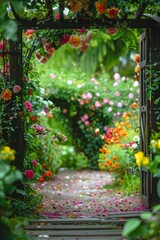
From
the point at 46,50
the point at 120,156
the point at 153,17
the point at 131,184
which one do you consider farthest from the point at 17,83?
the point at 120,156

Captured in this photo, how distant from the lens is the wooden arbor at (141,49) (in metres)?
4.75

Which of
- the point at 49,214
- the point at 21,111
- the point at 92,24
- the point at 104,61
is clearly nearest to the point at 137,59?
the point at 92,24

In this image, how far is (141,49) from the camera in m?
5.55

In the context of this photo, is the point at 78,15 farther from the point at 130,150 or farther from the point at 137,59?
the point at 130,150

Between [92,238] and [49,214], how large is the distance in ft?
3.84

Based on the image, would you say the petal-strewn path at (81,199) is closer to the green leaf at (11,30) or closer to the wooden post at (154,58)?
the wooden post at (154,58)

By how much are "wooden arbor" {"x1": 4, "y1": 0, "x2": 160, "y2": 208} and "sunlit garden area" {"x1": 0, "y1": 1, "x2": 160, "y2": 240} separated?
0.02 meters

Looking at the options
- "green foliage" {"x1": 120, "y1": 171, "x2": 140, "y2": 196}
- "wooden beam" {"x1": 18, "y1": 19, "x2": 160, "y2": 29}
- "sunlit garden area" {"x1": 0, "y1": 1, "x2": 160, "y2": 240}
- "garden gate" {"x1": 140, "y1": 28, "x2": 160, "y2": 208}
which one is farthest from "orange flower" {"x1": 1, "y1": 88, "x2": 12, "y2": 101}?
"green foliage" {"x1": 120, "y1": 171, "x2": 140, "y2": 196}

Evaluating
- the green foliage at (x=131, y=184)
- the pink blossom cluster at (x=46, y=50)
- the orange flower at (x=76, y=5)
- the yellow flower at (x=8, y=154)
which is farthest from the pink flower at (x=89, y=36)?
the yellow flower at (x=8, y=154)

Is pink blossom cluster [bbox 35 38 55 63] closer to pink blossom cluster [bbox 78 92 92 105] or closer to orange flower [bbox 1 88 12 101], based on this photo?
orange flower [bbox 1 88 12 101]

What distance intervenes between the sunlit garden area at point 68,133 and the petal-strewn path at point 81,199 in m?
0.01

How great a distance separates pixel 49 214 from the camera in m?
5.01

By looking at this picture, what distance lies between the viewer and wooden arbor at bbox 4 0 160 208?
4746 millimetres

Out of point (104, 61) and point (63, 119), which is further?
point (104, 61)
